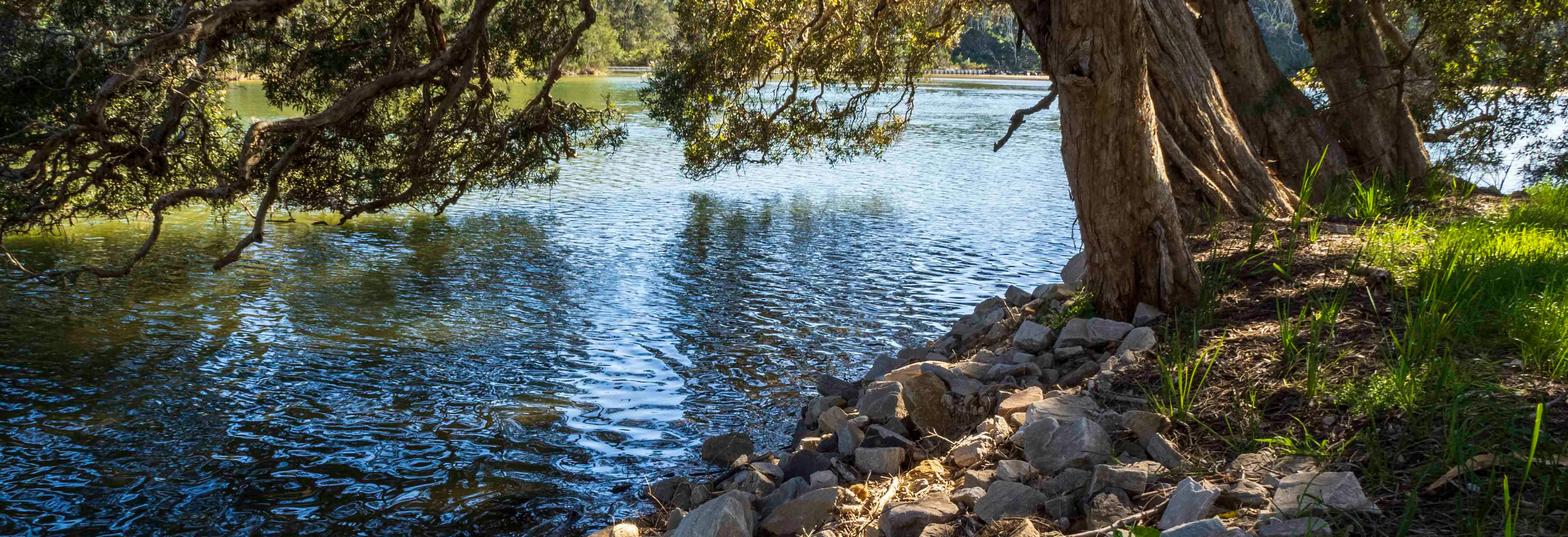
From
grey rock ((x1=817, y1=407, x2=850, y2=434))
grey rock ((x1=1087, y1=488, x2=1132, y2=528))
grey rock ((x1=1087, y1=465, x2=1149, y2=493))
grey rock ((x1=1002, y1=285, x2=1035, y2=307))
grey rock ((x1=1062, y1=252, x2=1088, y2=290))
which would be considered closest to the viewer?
grey rock ((x1=1087, y1=488, x2=1132, y2=528))

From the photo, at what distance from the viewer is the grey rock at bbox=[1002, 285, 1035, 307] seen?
8422 mm

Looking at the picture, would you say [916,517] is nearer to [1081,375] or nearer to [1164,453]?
[1164,453]

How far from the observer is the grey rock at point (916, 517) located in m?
3.54

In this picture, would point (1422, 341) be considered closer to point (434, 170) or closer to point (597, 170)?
point (434, 170)

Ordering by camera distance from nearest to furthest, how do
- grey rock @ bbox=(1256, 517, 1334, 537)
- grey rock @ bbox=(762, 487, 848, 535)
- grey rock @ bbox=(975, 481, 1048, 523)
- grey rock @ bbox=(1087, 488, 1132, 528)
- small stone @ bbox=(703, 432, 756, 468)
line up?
grey rock @ bbox=(1256, 517, 1334, 537) < grey rock @ bbox=(1087, 488, 1132, 528) < grey rock @ bbox=(975, 481, 1048, 523) < grey rock @ bbox=(762, 487, 848, 535) < small stone @ bbox=(703, 432, 756, 468)

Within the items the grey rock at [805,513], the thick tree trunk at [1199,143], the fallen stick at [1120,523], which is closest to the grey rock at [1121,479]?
the fallen stick at [1120,523]

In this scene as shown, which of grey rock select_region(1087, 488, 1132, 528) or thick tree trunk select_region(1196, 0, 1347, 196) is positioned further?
thick tree trunk select_region(1196, 0, 1347, 196)

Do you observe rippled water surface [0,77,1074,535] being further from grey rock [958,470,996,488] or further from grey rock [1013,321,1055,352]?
grey rock [958,470,996,488]

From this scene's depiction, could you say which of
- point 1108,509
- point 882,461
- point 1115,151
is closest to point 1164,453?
point 1108,509

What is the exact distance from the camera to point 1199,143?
682 cm

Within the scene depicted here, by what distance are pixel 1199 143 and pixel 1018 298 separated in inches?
89.4

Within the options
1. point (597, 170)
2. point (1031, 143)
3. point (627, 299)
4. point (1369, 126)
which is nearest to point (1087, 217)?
point (1369, 126)

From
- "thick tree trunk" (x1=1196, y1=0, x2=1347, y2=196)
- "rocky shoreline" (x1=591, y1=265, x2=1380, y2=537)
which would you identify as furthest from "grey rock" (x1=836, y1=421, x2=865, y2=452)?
"thick tree trunk" (x1=1196, y1=0, x2=1347, y2=196)

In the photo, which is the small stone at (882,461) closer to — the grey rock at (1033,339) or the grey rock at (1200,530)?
the grey rock at (1033,339)
